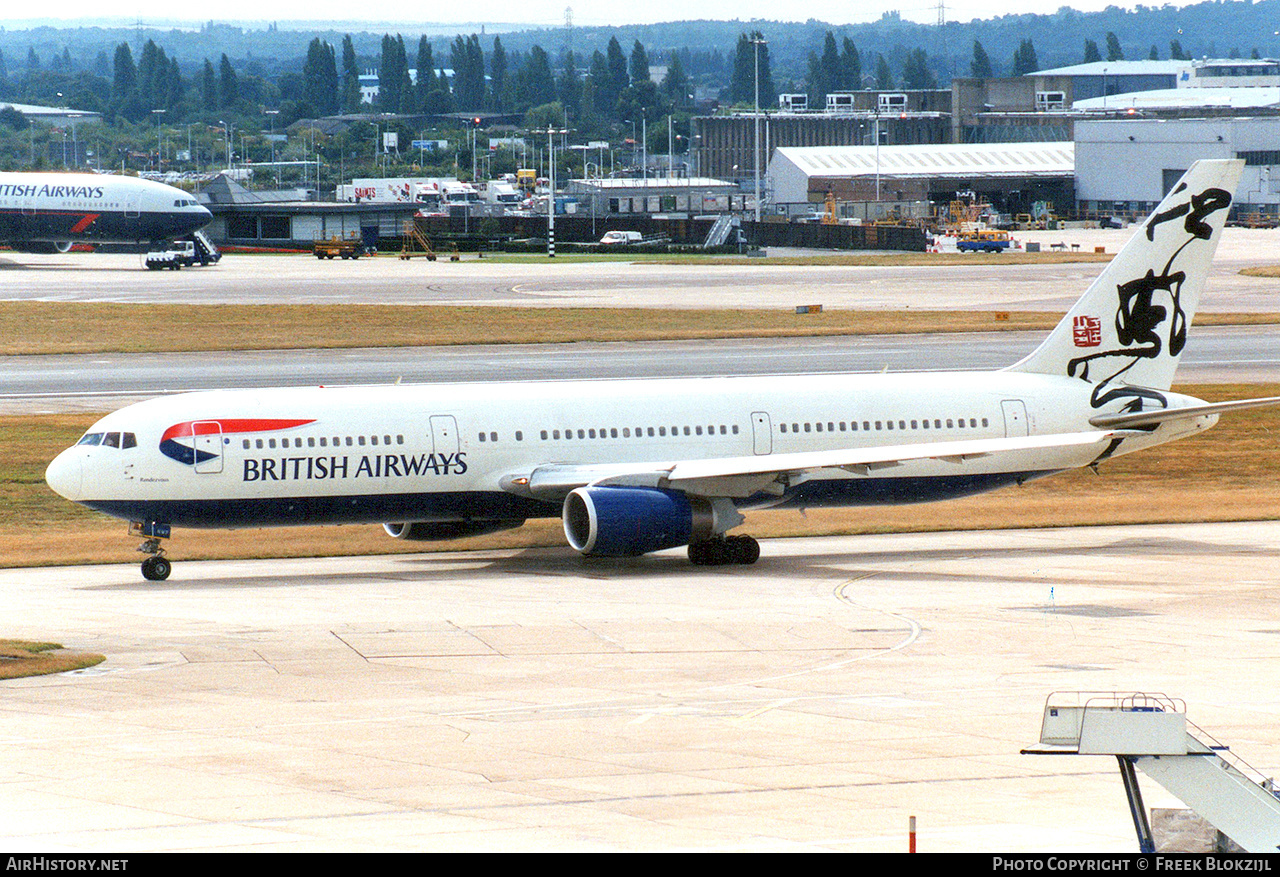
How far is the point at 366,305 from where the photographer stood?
10481cm

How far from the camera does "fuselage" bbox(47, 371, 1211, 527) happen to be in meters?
38.9

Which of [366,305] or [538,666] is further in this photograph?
[366,305]

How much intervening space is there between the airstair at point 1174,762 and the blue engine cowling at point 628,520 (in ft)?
77.2

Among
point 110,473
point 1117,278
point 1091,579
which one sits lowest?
point 1091,579

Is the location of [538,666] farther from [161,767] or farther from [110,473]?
[110,473]

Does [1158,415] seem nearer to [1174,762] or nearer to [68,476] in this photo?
[68,476]

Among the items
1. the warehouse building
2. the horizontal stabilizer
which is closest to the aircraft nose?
the horizontal stabilizer

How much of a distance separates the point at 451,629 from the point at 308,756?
9577mm

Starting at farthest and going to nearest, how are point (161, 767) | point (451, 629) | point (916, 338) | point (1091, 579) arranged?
point (916, 338) < point (1091, 579) < point (451, 629) < point (161, 767)

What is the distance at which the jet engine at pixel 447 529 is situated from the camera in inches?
1665

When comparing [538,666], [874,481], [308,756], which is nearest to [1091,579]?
[874,481]

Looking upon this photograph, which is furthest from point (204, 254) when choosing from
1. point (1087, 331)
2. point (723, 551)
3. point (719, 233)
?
point (723, 551)

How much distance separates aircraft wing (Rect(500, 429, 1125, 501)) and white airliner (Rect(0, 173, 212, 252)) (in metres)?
116

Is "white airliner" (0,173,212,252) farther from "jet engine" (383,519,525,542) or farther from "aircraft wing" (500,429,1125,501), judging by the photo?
"aircraft wing" (500,429,1125,501)
